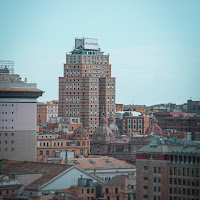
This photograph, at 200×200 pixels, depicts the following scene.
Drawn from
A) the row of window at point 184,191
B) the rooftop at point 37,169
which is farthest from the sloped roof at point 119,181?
the row of window at point 184,191

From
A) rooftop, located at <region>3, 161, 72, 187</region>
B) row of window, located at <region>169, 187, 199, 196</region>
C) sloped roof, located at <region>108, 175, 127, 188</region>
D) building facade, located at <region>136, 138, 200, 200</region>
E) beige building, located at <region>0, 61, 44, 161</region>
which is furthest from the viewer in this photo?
beige building, located at <region>0, 61, 44, 161</region>

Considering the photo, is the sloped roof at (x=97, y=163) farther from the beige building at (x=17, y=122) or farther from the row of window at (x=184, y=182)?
the row of window at (x=184, y=182)

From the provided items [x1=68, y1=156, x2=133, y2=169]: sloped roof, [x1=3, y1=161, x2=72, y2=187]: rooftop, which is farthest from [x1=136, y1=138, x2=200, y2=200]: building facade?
[x1=68, y1=156, x2=133, y2=169]: sloped roof

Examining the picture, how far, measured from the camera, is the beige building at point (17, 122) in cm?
17888

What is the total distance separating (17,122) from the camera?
Result: 588 ft

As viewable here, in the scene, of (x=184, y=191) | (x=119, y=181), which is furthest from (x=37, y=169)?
(x=184, y=191)

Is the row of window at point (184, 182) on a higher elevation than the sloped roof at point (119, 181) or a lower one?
higher

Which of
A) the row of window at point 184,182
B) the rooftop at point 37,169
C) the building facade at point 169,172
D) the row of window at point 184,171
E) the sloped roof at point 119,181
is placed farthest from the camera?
the sloped roof at point 119,181

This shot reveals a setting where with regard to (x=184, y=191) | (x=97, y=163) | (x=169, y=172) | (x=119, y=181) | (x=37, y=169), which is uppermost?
(x=169, y=172)

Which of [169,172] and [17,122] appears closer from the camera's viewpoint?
[169,172]

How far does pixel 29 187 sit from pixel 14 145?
1463 inches

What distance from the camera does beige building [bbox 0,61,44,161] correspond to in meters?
179

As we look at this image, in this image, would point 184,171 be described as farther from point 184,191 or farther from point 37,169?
point 37,169

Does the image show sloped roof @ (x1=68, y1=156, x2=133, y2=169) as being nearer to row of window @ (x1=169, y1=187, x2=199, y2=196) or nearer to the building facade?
the building facade
